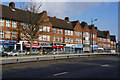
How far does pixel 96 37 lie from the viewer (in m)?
79.8

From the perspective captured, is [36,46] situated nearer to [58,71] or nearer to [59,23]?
[59,23]

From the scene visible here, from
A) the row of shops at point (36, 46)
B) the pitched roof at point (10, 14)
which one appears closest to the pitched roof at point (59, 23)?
the row of shops at point (36, 46)

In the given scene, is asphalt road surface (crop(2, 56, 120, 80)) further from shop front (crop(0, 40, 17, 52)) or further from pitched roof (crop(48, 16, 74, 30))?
pitched roof (crop(48, 16, 74, 30))

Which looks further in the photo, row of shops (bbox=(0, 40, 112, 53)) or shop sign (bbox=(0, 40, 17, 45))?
row of shops (bbox=(0, 40, 112, 53))

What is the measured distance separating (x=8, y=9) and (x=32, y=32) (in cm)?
1485

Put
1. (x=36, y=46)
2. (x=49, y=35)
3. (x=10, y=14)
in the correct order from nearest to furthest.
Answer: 1. (x=10, y=14)
2. (x=36, y=46)
3. (x=49, y=35)

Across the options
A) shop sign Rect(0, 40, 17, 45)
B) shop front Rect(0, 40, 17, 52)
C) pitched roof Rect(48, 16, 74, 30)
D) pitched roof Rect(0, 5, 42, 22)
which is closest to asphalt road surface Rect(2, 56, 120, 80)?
shop front Rect(0, 40, 17, 52)

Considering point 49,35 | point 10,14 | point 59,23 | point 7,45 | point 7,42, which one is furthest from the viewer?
point 59,23

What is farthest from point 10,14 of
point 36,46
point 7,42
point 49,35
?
point 49,35

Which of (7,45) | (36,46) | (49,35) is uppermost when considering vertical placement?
(49,35)

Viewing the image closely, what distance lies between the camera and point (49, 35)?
176ft

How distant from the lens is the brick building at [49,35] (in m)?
41.8

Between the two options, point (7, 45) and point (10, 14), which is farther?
point (10, 14)

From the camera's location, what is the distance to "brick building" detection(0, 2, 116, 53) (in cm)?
4181
